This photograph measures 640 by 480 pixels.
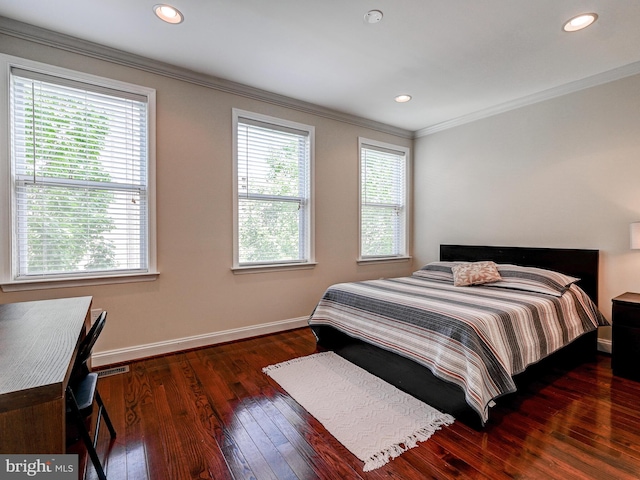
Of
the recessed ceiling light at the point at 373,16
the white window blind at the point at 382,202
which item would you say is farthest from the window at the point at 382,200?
the recessed ceiling light at the point at 373,16

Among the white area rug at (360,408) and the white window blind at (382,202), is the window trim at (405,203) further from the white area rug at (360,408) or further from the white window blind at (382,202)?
the white area rug at (360,408)

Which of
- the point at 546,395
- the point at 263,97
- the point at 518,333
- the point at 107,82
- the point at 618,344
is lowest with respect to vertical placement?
the point at 546,395

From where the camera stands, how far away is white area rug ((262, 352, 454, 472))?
172 cm

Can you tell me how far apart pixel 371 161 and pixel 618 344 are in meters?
3.19

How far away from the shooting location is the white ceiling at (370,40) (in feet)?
6.95

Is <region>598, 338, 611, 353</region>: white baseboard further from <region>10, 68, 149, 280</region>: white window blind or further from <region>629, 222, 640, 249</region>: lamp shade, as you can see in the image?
<region>10, 68, 149, 280</region>: white window blind

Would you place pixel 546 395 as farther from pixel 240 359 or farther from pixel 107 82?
pixel 107 82

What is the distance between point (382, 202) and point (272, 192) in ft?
5.76

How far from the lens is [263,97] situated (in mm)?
3406

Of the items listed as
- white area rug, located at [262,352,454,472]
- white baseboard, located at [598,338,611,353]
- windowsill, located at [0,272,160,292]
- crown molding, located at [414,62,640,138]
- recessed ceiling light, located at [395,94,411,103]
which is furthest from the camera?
recessed ceiling light, located at [395,94,411,103]

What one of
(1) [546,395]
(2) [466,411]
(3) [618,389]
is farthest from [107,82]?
(3) [618,389]

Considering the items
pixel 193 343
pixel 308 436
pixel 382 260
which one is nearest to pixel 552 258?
pixel 382 260

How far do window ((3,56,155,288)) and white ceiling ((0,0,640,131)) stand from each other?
44 centimetres

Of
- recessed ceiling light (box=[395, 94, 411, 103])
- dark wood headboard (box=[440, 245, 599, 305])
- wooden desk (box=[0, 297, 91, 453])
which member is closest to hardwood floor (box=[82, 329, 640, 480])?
wooden desk (box=[0, 297, 91, 453])
